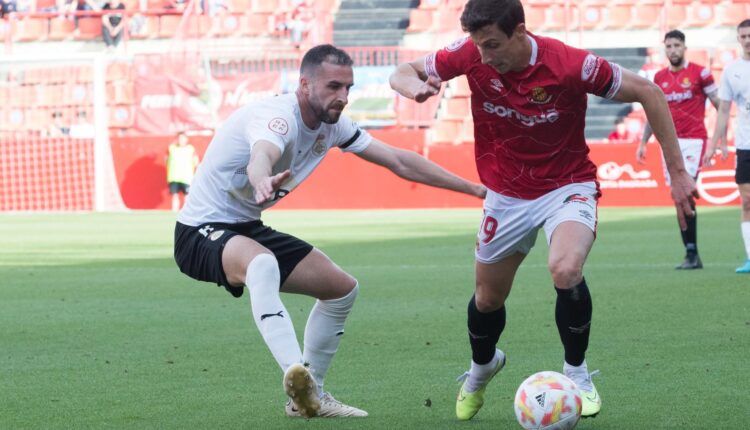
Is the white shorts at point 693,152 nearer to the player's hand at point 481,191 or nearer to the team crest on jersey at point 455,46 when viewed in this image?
the player's hand at point 481,191

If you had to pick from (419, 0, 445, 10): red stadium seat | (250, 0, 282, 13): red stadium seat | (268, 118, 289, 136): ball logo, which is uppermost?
(268, 118, 289, 136): ball logo

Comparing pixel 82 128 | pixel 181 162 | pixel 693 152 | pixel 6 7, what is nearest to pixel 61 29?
pixel 6 7

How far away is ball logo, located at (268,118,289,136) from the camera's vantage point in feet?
19.6

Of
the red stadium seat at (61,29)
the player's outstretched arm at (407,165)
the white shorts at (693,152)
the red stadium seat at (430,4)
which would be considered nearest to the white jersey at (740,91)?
the white shorts at (693,152)

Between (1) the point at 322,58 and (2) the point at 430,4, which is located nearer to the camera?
(1) the point at 322,58

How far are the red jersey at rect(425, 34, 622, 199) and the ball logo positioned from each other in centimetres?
79

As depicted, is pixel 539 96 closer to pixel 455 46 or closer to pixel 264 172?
pixel 455 46

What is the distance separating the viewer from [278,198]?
20.2ft

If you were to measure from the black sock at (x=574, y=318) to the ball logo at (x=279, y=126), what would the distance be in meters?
1.45

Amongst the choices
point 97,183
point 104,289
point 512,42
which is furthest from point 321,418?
point 97,183

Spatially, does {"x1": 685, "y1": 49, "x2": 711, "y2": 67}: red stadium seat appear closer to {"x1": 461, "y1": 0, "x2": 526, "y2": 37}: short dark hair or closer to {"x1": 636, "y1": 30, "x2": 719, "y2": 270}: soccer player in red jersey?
{"x1": 636, "y1": 30, "x2": 719, "y2": 270}: soccer player in red jersey

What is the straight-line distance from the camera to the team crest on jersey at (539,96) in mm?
5949

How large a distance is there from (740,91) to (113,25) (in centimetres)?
2487

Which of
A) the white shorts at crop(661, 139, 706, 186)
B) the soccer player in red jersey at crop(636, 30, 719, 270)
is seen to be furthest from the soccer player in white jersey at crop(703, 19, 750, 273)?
the white shorts at crop(661, 139, 706, 186)
